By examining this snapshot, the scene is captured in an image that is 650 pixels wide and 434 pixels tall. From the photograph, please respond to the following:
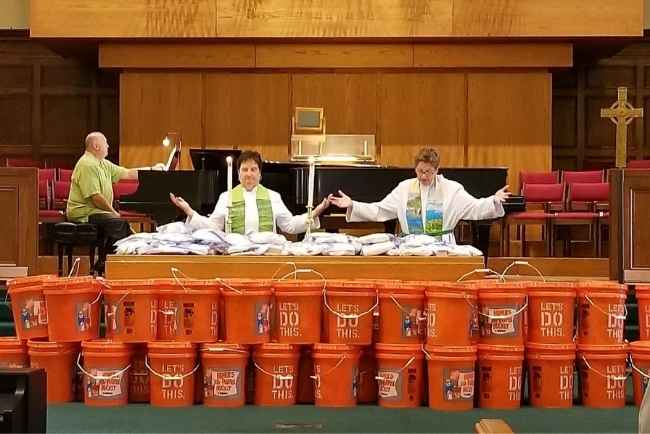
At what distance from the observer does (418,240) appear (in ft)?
20.9

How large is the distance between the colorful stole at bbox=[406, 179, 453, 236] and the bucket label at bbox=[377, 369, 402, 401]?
2235mm

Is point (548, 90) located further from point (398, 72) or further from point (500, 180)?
point (500, 180)

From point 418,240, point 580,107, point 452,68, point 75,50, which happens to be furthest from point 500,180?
point 75,50

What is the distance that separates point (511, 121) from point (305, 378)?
797 centimetres

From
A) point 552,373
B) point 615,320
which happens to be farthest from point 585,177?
point 552,373

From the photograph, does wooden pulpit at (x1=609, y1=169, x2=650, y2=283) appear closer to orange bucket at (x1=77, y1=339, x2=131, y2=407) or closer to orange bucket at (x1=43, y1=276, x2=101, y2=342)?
orange bucket at (x1=77, y1=339, x2=131, y2=407)

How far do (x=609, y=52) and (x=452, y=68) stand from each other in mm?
2003

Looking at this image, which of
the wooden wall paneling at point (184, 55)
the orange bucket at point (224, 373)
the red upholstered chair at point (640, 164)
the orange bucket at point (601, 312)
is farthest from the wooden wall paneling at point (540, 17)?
the orange bucket at point (224, 373)

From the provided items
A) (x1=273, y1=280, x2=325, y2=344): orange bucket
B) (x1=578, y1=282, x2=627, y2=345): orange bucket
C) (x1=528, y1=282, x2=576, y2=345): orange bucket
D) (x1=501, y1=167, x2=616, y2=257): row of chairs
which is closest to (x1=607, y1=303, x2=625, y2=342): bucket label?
(x1=578, y1=282, x2=627, y2=345): orange bucket

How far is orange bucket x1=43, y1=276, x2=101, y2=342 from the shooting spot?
5715 mm

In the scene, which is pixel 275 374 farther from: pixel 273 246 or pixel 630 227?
pixel 630 227

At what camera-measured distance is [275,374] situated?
567 cm

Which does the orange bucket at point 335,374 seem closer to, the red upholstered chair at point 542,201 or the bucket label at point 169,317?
the bucket label at point 169,317

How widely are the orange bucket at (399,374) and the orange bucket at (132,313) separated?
120 centimetres
